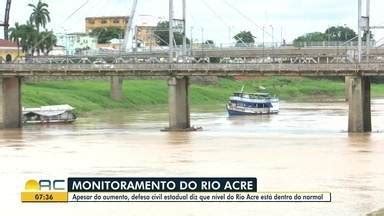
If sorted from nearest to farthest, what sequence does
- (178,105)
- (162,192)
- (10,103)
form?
(162,192) < (178,105) < (10,103)

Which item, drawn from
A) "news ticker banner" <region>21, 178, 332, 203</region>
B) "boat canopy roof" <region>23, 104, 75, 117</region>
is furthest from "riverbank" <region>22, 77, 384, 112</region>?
"news ticker banner" <region>21, 178, 332, 203</region>

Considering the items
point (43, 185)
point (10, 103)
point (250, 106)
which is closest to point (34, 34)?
point (250, 106)

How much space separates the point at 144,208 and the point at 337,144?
30480 millimetres

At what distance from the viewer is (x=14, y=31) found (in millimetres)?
144375

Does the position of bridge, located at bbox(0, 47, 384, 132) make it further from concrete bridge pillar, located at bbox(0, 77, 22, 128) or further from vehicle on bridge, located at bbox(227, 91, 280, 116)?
vehicle on bridge, located at bbox(227, 91, 280, 116)

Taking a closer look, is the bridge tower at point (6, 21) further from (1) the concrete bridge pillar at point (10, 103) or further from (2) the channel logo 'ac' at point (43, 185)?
(2) the channel logo 'ac' at point (43, 185)

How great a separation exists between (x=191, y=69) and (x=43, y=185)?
43587 millimetres

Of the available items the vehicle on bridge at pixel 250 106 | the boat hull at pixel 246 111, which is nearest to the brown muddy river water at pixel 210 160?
the boat hull at pixel 246 111

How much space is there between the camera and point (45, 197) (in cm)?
3394

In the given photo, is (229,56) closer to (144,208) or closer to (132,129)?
(132,129)

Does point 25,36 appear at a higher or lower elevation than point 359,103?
higher

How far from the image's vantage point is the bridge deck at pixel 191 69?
2975 inches

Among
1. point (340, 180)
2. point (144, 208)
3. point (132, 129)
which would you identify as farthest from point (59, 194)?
point (132, 129)

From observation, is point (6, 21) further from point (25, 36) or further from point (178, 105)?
point (178, 105)
